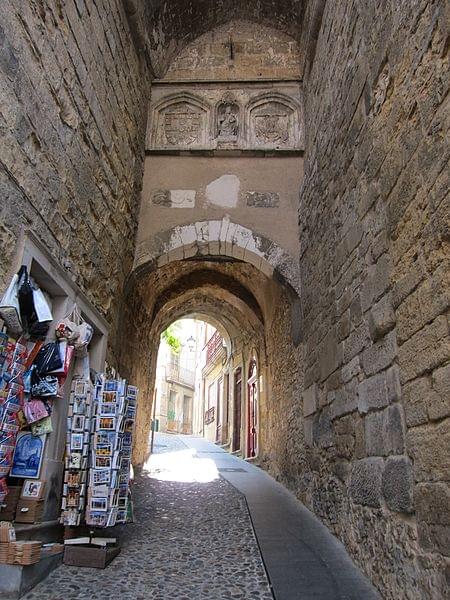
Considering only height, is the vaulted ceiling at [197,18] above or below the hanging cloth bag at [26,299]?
above

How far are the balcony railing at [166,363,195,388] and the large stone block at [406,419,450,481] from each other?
23.1 m

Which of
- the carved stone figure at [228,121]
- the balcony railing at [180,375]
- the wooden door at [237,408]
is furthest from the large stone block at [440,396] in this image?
the balcony railing at [180,375]

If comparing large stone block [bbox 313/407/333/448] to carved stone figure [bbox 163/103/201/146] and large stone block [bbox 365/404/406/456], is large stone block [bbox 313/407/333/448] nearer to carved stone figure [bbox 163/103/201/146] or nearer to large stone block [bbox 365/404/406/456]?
large stone block [bbox 365/404/406/456]

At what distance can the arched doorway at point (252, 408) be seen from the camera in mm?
8946

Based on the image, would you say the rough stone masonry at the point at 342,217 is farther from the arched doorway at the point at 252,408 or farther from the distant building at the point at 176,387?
the distant building at the point at 176,387

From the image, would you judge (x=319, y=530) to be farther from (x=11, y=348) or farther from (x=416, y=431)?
(x=11, y=348)

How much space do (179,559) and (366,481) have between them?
46.4 inches

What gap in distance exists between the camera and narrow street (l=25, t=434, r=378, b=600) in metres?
2.26

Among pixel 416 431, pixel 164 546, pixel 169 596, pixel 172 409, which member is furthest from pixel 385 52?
pixel 172 409

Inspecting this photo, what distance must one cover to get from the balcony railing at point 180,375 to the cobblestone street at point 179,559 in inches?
795

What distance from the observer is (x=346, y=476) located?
291cm

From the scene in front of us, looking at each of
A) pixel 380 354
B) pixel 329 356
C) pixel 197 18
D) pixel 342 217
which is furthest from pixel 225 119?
pixel 380 354

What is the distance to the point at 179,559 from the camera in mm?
2750

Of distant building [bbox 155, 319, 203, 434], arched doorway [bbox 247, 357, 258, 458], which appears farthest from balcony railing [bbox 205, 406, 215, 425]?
arched doorway [bbox 247, 357, 258, 458]
